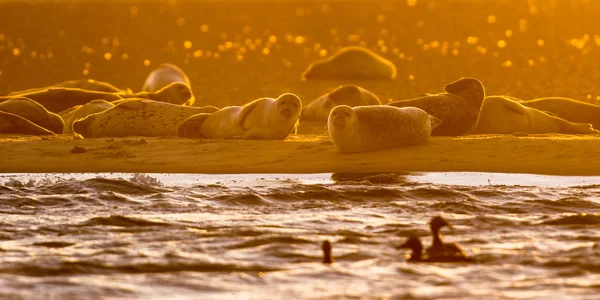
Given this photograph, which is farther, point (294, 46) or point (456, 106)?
point (294, 46)

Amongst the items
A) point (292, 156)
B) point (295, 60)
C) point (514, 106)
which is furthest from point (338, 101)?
point (295, 60)

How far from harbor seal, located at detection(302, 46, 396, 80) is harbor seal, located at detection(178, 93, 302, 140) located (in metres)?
10.6

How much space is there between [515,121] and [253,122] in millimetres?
3009

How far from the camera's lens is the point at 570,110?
16.5m

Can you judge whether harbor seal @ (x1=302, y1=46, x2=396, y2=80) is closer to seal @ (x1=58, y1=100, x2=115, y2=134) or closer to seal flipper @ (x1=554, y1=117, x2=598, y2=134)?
seal @ (x1=58, y1=100, x2=115, y2=134)

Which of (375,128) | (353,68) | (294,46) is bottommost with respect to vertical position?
(375,128)

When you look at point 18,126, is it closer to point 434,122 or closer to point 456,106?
point 434,122

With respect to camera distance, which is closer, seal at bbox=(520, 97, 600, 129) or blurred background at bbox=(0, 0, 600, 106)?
seal at bbox=(520, 97, 600, 129)

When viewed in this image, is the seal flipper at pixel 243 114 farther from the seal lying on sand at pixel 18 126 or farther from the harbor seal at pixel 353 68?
the harbor seal at pixel 353 68

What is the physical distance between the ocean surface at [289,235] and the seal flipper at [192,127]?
2.47 meters

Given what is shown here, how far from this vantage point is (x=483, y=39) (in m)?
39.1

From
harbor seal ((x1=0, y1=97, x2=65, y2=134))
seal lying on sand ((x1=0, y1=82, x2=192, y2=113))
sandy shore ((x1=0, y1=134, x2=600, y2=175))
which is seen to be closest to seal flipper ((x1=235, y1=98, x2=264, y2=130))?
sandy shore ((x1=0, y1=134, x2=600, y2=175))

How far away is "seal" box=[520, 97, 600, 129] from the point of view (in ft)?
53.5

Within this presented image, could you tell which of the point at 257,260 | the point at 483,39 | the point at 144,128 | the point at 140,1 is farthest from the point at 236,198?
the point at 140,1
